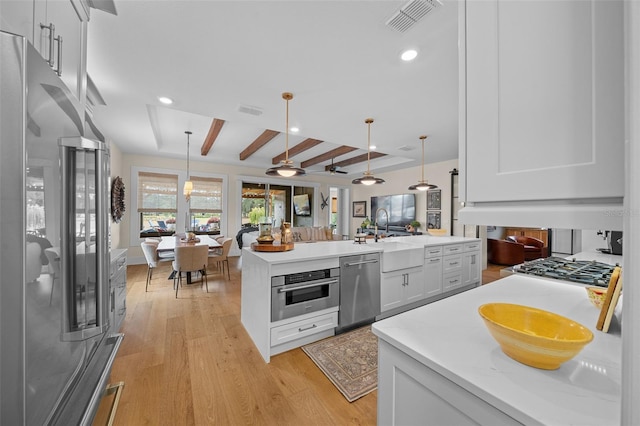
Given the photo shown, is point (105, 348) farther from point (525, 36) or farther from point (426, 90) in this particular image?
point (426, 90)

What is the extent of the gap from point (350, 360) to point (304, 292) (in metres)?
0.68

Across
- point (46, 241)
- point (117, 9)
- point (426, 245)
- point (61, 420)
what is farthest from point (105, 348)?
point (426, 245)

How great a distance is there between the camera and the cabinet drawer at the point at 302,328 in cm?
209

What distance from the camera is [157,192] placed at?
5922 mm

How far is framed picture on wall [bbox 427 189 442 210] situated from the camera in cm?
625

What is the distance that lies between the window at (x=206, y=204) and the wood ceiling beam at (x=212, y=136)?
3.01 feet

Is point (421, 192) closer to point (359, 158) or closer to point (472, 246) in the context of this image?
point (359, 158)

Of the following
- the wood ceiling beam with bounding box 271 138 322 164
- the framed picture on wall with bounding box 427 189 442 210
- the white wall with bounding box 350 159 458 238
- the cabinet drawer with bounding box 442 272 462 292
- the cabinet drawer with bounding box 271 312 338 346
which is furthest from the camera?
the framed picture on wall with bounding box 427 189 442 210

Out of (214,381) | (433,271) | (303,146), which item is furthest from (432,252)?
(303,146)

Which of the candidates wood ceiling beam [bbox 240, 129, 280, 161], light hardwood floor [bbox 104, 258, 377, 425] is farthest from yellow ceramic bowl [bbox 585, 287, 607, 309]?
wood ceiling beam [bbox 240, 129, 280, 161]

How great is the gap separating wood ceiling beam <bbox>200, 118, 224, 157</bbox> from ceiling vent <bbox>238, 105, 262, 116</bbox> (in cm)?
93

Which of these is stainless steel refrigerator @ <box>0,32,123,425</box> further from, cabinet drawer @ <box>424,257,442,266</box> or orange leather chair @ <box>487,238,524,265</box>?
orange leather chair @ <box>487,238,524,265</box>

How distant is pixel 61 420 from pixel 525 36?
5.53 ft

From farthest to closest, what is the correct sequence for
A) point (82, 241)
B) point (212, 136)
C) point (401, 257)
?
point (212, 136), point (401, 257), point (82, 241)
